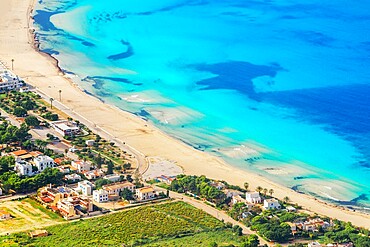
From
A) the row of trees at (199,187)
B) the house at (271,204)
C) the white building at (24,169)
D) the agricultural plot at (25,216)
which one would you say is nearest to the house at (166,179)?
the row of trees at (199,187)

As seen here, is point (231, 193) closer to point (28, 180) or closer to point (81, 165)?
point (81, 165)

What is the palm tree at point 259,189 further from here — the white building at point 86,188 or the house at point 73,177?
the house at point 73,177

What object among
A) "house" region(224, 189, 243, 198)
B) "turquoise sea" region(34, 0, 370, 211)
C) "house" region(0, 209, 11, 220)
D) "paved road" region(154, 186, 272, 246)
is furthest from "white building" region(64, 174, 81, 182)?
"turquoise sea" region(34, 0, 370, 211)

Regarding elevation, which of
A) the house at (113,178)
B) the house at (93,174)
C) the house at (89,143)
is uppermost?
the house at (89,143)

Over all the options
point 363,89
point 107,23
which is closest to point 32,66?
point 107,23

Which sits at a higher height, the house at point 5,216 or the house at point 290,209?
the house at point 290,209

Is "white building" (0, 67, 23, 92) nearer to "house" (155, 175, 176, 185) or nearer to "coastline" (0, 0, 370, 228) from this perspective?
"coastline" (0, 0, 370, 228)

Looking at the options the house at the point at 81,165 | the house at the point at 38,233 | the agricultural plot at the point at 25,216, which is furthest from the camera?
the house at the point at 81,165
